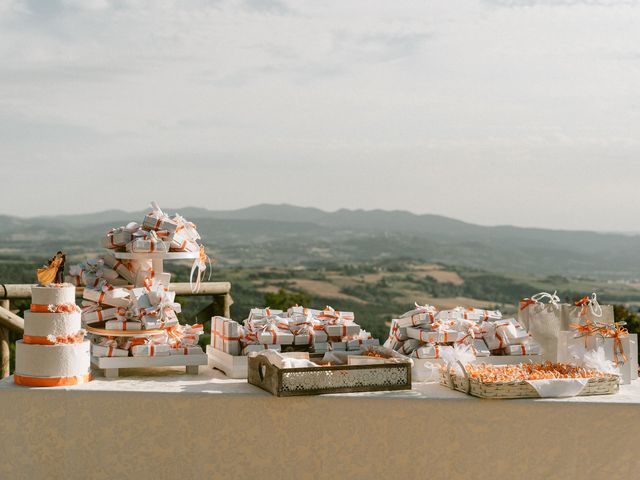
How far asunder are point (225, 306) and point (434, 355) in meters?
2.65

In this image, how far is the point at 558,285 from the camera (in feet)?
90.5

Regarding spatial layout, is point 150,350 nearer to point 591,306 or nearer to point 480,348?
point 480,348

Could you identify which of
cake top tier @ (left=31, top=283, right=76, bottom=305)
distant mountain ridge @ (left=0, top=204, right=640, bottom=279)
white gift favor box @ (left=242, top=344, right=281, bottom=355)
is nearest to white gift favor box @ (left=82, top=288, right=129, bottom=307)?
cake top tier @ (left=31, top=283, right=76, bottom=305)

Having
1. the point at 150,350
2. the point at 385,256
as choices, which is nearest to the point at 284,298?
the point at 150,350

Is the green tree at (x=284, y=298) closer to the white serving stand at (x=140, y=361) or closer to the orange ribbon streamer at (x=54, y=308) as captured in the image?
the white serving stand at (x=140, y=361)

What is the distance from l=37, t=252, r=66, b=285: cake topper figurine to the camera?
346 cm

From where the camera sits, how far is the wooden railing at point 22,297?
17.9 feet

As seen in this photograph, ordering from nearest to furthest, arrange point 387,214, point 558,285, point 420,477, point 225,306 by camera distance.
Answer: point 420,477
point 225,306
point 558,285
point 387,214

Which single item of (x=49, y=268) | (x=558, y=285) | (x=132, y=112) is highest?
(x=132, y=112)

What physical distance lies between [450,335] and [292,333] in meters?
0.79

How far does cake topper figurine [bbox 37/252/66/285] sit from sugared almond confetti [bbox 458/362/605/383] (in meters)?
1.89

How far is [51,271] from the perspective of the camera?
11.4 feet

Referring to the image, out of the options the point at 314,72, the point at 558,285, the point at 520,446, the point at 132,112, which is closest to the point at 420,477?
the point at 520,446

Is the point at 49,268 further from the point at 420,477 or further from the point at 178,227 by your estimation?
the point at 420,477
